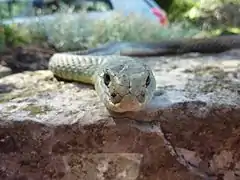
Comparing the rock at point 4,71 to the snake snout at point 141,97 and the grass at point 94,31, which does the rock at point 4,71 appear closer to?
the grass at point 94,31

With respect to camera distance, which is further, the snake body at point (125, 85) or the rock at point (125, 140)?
the rock at point (125, 140)

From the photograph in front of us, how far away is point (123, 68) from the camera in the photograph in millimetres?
1961

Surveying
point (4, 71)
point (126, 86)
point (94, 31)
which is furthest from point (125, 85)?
point (94, 31)

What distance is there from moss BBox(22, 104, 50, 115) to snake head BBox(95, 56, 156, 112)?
0.23 metres

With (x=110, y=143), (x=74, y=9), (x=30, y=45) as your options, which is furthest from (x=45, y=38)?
A: (x=110, y=143)

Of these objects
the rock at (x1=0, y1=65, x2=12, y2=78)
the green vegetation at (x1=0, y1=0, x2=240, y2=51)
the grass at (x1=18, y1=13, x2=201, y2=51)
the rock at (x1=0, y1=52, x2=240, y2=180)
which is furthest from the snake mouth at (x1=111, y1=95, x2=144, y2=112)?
the grass at (x1=18, y1=13, x2=201, y2=51)

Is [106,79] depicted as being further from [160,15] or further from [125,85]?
[160,15]

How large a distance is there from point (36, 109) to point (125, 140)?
40 cm

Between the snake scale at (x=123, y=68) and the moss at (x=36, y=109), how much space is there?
0.23m

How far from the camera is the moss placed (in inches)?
79.7

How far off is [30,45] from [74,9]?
0.90 meters

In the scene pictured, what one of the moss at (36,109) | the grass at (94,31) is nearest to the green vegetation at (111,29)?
the grass at (94,31)

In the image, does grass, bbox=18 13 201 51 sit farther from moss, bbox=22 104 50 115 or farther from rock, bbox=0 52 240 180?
rock, bbox=0 52 240 180

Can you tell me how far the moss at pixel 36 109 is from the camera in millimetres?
2025
